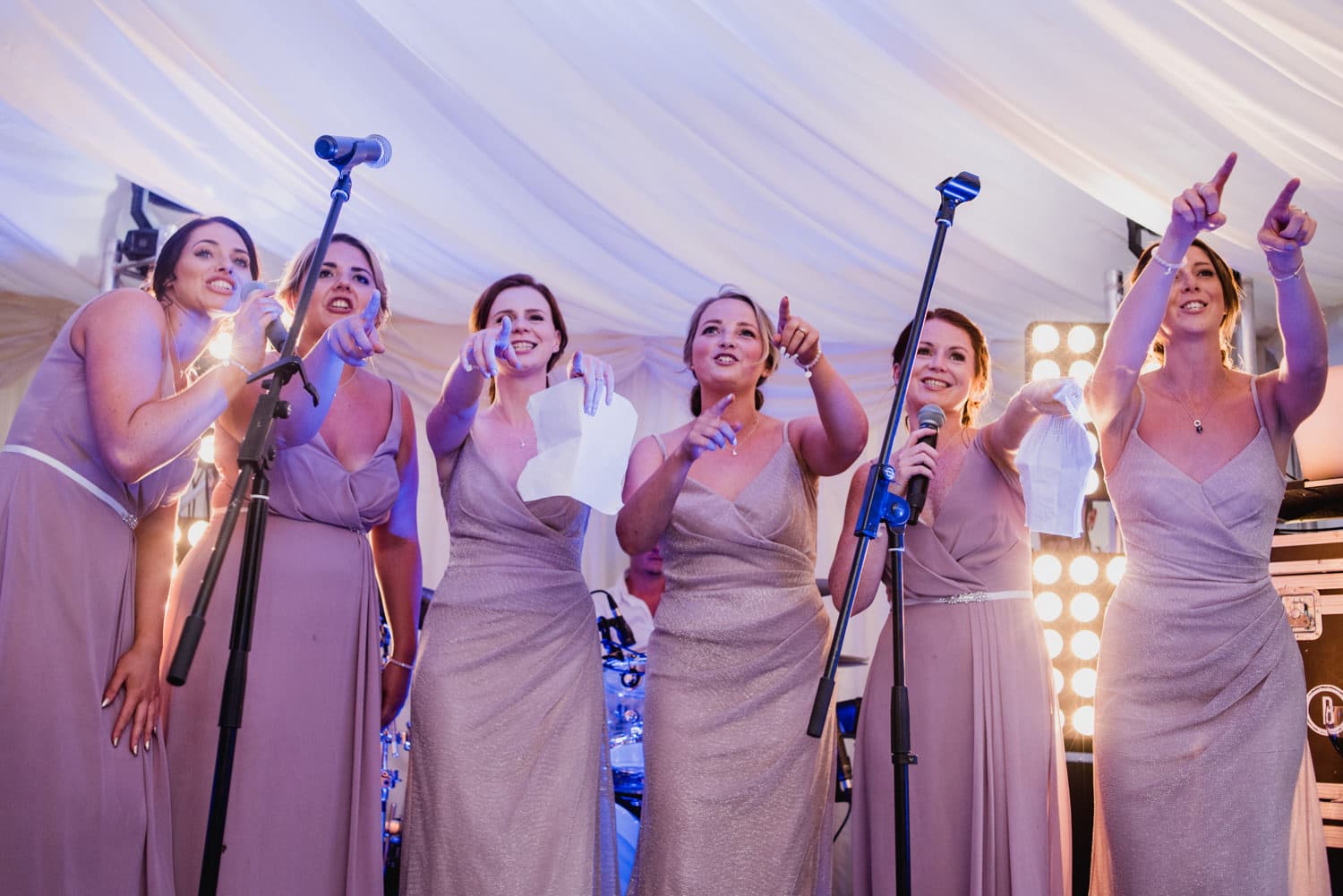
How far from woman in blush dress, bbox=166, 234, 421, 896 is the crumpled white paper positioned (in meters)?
1.66

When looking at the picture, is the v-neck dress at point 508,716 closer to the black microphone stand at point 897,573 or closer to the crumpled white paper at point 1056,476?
the black microphone stand at point 897,573

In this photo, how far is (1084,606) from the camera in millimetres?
5180

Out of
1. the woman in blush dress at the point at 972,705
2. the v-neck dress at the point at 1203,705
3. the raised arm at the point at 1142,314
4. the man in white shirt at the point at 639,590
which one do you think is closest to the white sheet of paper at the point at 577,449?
the woman in blush dress at the point at 972,705

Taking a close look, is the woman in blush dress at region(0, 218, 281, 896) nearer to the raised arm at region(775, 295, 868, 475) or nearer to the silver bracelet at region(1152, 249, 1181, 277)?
the raised arm at region(775, 295, 868, 475)

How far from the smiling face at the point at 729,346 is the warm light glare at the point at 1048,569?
7.67 feet

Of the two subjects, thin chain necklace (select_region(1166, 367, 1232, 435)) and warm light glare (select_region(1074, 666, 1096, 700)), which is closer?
thin chain necklace (select_region(1166, 367, 1232, 435))

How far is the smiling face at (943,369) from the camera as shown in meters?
3.39

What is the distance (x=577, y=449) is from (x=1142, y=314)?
1.44 meters

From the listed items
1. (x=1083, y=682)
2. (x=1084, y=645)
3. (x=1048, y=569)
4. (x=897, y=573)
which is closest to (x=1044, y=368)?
(x=1048, y=569)

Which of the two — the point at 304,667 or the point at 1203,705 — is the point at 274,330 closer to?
the point at 304,667

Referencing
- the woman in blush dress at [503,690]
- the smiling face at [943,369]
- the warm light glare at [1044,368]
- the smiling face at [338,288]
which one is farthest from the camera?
the warm light glare at [1044,368]

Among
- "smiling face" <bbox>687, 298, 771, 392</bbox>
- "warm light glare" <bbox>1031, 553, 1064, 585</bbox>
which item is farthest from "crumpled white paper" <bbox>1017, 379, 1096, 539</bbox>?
"warm light glare" <bbox>1031, 553, 1064, 585</bbox>

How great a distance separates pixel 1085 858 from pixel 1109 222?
3.10 m

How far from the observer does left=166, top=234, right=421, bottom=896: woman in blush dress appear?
8.72 ft
